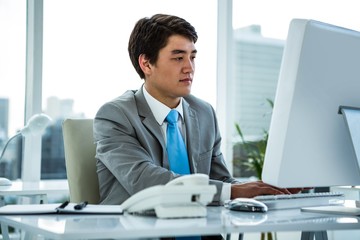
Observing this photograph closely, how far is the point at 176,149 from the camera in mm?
2000

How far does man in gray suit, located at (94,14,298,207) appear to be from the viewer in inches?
69.5

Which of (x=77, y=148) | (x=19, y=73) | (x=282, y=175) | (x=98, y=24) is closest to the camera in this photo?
(x=282, y=175)

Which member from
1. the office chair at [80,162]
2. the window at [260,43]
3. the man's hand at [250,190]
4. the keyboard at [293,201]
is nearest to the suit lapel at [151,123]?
the office chair at [80,162]

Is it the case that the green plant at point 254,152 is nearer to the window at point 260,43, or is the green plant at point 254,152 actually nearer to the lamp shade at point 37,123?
A: the window at point 260,43

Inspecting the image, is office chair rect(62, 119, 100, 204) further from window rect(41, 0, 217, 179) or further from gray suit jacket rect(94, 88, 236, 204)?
window rect(41, 0, 217, 179)

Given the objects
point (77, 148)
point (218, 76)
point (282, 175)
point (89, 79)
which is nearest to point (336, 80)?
point (282, 175)

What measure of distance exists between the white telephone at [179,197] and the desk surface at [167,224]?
3cm

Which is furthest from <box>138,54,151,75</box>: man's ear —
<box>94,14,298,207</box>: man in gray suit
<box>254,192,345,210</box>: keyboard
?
<box>254,192,345,210</box>: keyboard

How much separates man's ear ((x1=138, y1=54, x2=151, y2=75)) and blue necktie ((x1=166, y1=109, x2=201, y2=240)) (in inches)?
10.1

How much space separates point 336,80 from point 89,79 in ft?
8.59

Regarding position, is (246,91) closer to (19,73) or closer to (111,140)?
(19,73)

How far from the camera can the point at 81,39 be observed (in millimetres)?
3762

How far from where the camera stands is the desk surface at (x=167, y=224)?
1.05 meters

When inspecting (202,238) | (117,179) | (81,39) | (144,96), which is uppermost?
(81,39)
